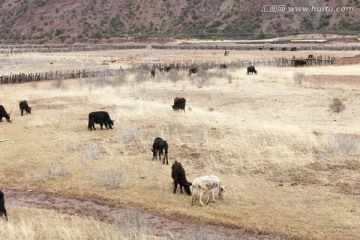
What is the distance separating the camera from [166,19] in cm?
11056

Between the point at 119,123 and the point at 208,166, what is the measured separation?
27.5 ft

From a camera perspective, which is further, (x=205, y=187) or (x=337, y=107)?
(x=337, y=107)

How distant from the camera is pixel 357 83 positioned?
35.9 meters

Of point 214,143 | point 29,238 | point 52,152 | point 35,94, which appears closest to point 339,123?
point 214,143

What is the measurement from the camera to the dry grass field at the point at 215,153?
42.8 feet

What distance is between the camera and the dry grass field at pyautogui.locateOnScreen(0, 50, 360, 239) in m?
13.0

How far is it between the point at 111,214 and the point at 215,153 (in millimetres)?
6297

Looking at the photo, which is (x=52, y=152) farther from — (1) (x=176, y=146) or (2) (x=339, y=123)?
(2) (x=339, y=123)

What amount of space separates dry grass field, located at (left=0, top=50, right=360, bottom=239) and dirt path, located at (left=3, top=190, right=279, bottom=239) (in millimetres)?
315

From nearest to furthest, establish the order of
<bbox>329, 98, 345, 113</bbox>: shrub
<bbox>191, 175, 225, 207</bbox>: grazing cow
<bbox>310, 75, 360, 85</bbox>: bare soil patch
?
<bbox>191, 175, 225, 207</bbox>: grazing cow
<bbox>329, 98, 345, 113</bbox>: shrub
<bbox>310, 75, 360, 85</bbox>: bare soil patch
